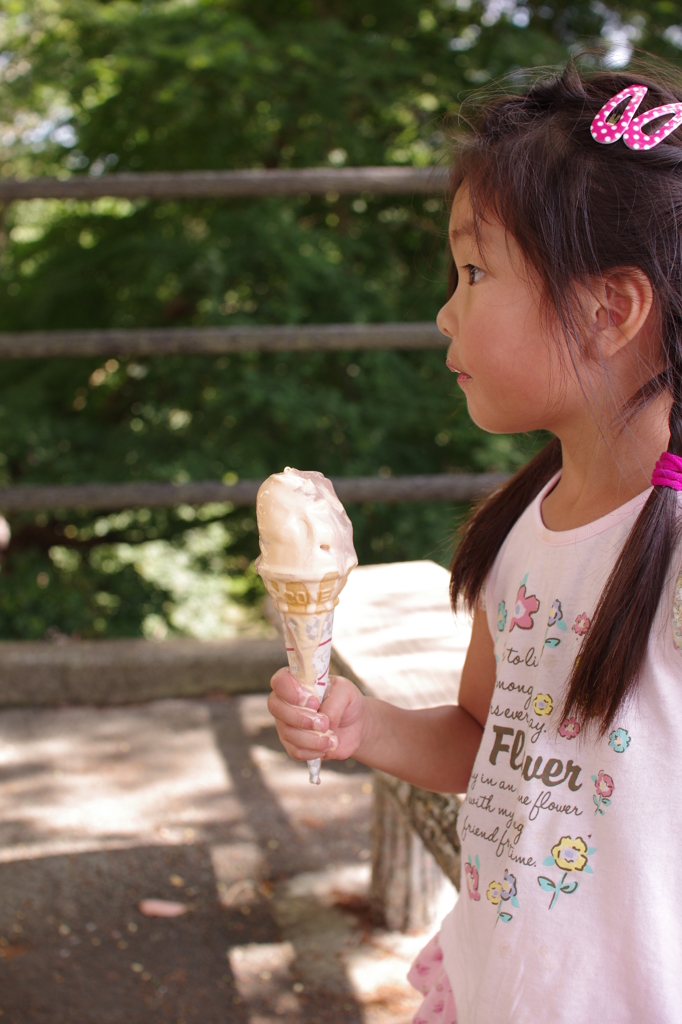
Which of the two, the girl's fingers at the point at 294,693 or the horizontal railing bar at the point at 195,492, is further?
the horizontal railing bar at the point at 195,492

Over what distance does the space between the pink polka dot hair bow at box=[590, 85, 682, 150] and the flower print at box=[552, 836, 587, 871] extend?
705 mm

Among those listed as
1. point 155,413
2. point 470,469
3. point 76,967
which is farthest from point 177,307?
point 76,967

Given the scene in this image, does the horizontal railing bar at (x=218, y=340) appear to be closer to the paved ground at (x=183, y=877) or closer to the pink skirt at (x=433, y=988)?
the paved ground at (x=183, y=877)

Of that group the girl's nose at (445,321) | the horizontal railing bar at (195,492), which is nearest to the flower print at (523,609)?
the girl's nose at (445,321)

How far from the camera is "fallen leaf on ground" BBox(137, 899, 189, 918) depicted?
2291 mm

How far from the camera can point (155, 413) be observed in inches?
154

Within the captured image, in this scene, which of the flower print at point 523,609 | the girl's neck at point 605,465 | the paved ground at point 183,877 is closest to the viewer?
the girl's neck at point 605,465

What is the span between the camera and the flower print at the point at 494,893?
106 centimetres

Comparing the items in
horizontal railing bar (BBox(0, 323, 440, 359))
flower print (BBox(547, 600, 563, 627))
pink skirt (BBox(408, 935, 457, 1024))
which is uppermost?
flower print (BBox(547, 600, 563, 627))

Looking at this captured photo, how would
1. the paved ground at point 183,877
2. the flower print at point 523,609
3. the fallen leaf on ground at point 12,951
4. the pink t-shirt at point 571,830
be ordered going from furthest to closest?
the fallen leaf on ground at point 12,951 → the paved ground at point 183,877 → the flower print at point 523,609 → the pink t-shirt at point 571,830

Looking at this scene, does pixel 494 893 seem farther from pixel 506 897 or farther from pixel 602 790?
pixel 602 790

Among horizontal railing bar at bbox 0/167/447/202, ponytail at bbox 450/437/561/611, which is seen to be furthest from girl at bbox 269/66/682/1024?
horizontal railing bar at bbox 0/167/447/202

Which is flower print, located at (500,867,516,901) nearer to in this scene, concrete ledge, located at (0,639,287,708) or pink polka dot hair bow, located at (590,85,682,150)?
pink polka dot hair bow, located at (590,85,682,150)

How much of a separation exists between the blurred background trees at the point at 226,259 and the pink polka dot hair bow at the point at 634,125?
2.49 m
